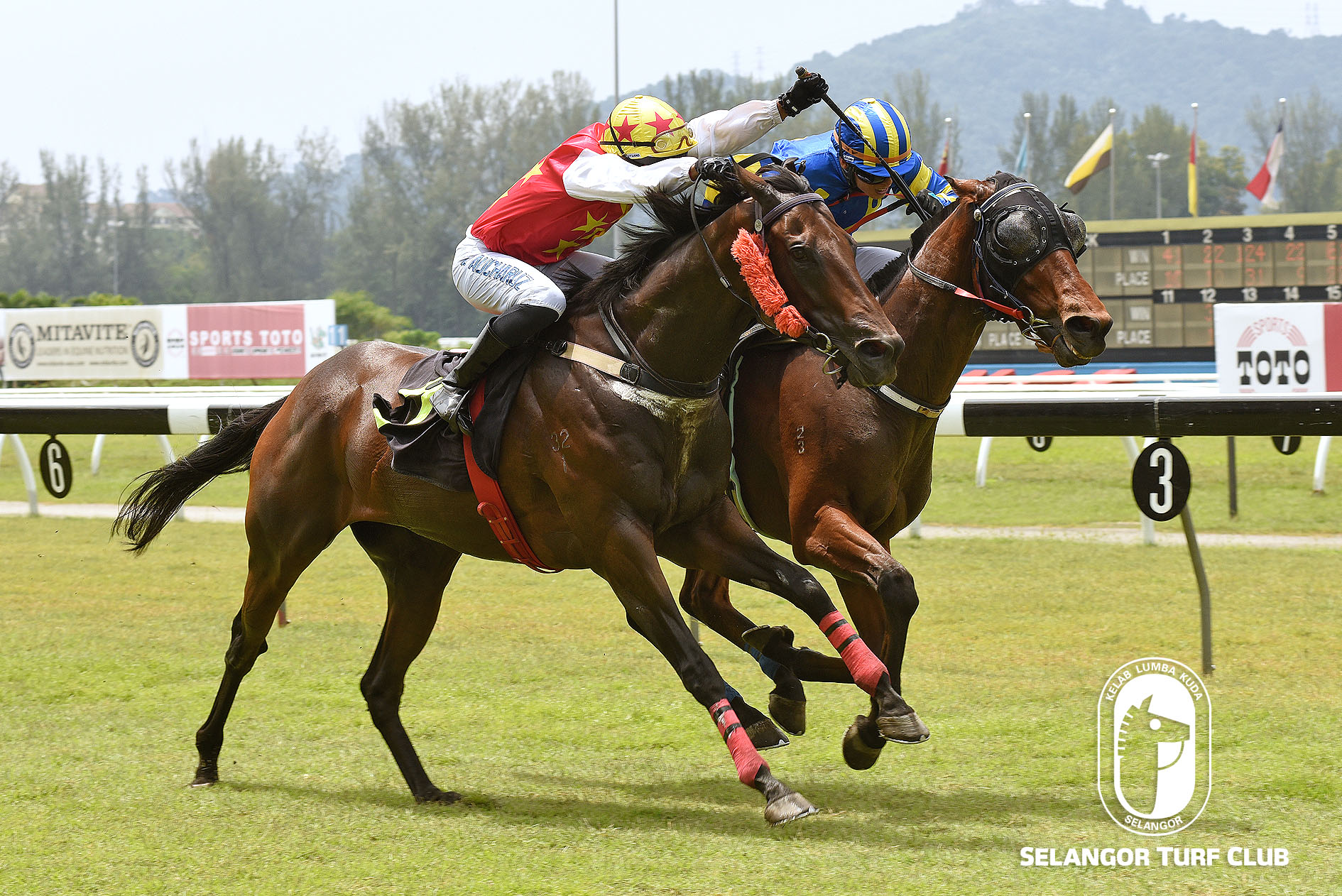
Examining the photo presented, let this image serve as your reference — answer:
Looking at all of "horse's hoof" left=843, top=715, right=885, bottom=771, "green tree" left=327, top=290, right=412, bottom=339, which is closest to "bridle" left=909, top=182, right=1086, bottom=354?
"horse's hoof" left=843, top=715, right=885, bottom=771

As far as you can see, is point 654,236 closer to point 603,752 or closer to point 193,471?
point 603,752

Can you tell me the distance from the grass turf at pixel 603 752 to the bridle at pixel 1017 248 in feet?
5.08

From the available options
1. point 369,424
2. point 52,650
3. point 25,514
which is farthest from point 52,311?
point 369,424

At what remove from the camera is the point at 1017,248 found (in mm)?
4191

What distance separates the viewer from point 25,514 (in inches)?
491

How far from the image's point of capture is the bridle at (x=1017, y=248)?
13.7 feet

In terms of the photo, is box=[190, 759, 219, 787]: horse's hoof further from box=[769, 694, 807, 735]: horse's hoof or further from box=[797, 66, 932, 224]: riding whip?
box=[797, 66, 932, 224]: riding whip

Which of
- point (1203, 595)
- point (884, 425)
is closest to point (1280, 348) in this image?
point (1203, 595)

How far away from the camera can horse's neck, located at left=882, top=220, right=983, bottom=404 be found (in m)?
4.35

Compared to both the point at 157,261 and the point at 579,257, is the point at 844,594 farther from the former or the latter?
the point at 157,261

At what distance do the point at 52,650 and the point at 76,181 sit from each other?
3066 inches

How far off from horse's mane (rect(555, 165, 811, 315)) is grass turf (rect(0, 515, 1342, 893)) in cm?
167

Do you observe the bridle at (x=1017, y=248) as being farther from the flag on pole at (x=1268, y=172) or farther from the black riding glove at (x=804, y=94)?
the flag on pole at (x=1268, y=172)

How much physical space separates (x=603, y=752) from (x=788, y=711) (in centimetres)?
94
